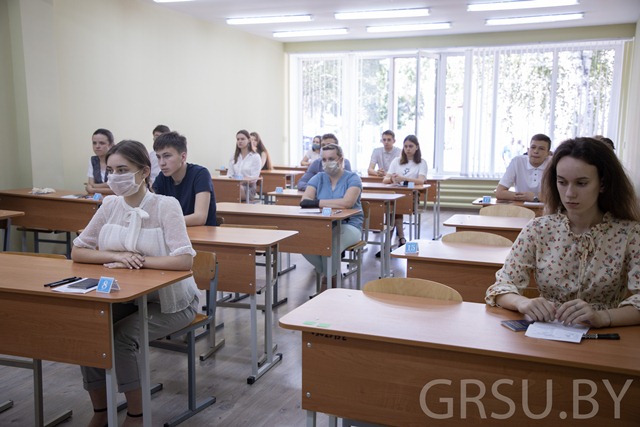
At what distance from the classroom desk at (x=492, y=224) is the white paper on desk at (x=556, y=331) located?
198 centimetres

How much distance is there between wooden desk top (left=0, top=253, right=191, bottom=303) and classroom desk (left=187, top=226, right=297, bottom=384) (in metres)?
0.77

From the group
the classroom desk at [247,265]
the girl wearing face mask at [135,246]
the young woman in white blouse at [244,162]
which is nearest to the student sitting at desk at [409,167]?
the young woman in white blouse at [244,162]

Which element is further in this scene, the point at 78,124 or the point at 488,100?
the point at 488,100

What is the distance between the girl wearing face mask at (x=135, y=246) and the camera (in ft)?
7.86

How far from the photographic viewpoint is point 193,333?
2.62 meters

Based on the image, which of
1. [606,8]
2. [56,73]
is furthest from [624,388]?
[606,8]

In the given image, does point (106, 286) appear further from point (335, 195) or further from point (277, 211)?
point (335, 195)

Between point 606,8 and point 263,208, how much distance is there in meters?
5.98

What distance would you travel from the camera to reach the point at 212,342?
11.3 ft

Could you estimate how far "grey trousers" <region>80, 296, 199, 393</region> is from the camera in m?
2.30

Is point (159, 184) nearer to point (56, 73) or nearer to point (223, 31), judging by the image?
point (56, 73)

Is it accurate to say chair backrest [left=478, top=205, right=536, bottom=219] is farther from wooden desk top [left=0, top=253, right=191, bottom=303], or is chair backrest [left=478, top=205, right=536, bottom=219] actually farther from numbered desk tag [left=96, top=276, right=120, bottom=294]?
numbered desk tag [left=96, top=276, right=120, bottom=294]

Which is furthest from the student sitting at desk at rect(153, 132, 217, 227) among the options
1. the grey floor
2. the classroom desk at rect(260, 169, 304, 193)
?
the classroom desk at rect(260, 169, 304, 193)

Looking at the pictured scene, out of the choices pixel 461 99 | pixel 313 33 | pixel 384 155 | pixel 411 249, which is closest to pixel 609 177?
pixel 411 249
